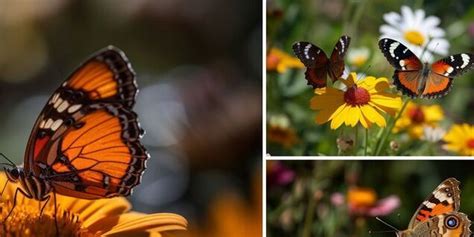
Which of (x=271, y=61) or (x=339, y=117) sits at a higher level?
→ (x=271, y=61)

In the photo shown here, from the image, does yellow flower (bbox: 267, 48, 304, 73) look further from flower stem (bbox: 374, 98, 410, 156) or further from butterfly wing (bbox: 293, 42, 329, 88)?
flower stem (bbox: 374, 98, 410, 156)

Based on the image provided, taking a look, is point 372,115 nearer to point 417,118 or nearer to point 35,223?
point 417,118

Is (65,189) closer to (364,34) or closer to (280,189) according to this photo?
(280,189)

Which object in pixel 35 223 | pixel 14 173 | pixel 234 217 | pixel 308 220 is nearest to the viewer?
pixel 35 223

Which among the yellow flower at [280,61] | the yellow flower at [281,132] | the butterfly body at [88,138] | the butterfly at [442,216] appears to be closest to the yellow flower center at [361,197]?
the butterfly at [442,216]

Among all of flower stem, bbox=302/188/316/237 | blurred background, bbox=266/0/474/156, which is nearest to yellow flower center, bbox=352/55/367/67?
blurred background, bbox=266/0/474/156

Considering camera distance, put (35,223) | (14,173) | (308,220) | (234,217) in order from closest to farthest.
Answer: (35,223) → (14,173) → (234,217) → (308,220)

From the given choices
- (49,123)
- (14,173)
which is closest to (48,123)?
(49,123)
